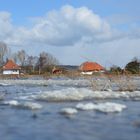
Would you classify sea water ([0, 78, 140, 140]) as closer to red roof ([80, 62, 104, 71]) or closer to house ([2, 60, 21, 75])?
red roof ([80, 62, 104, 71])

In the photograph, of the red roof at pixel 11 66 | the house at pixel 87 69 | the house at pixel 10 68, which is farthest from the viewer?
the red roof at pixel 11 66

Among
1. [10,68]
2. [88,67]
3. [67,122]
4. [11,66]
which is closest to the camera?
[67,122]

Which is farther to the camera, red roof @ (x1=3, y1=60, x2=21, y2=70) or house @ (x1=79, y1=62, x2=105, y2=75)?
red roof @ (x1=3, y1=60, x2=21, y2=70)

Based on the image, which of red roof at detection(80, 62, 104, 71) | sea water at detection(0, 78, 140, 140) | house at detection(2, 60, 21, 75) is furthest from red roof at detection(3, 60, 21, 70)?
sea water at detection(0, 78, 140, 140)

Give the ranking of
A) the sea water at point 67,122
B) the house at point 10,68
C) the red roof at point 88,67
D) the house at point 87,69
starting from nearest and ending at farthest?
1. the sea water at point 67,122
2. the house at point 87,69
3. the red roof at point 88,67
4. the house at point 10,68

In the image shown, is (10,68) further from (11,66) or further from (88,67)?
(88,67)

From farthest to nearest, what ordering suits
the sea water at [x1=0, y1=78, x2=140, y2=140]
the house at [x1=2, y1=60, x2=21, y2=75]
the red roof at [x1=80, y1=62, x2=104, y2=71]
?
the house at [x1=2, y1=60, x2=21, y2=75] → the red roof at [x1=80, y1=62, x2=104, y2=71] → the sea water at [x1=0, y1=78, x2=140, y2=140]

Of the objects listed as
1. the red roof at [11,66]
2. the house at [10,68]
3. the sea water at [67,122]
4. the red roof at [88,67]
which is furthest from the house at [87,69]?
the red roof at [11,66]

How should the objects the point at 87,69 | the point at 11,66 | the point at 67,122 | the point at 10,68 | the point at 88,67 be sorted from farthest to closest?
1. the point at 11,66
2. the point at 10,68
3. the point at 88,67
4. the point at 87,69
5. the point at 67,122

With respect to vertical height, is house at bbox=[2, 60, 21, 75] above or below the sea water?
above

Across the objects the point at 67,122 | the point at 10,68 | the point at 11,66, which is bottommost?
the point at 67,122

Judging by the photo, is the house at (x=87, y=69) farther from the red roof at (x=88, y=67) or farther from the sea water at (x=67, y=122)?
the sea water at (x=67, y=122)

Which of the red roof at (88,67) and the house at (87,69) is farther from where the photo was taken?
the red roof at (88,67)

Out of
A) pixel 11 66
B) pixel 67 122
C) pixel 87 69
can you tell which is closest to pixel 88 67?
pixel 87 69
